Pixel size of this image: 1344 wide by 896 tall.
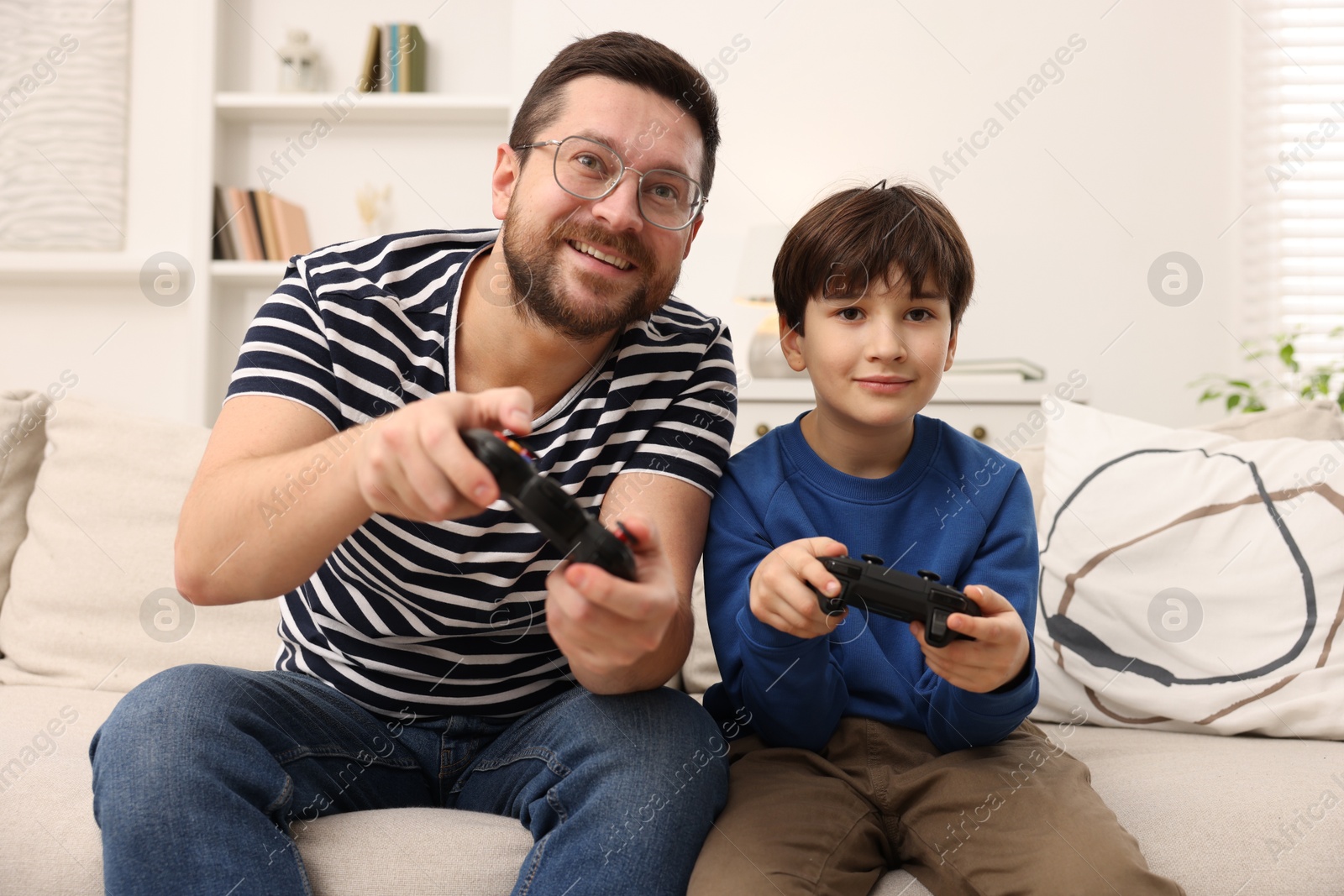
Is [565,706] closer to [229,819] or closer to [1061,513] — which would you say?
[229,819]

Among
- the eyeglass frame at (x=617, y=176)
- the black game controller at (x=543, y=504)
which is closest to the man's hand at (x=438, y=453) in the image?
the black game controller at (x=543, y=504)

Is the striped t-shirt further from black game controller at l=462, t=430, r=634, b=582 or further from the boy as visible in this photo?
black game controller at l=462, t=430, r=634, b=582

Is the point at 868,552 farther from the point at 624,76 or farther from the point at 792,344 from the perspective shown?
the point at 624,76

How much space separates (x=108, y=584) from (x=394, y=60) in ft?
6.58

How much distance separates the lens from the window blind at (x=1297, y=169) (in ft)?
8.81

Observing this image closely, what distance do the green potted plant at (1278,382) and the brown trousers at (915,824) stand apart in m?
1.83

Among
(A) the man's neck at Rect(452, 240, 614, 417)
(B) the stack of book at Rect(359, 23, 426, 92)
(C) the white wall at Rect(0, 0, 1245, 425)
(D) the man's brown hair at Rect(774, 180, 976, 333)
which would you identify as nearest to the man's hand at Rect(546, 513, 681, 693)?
(A) the man's neck at Rect(452, 240, 614, 417)

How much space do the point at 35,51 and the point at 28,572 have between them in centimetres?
210

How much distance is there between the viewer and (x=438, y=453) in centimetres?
67

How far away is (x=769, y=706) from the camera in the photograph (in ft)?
3.32

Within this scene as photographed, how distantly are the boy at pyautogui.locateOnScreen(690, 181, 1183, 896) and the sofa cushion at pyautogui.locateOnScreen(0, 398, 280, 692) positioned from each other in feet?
2.59

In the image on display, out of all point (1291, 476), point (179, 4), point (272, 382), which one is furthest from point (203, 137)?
point (1291, 476)

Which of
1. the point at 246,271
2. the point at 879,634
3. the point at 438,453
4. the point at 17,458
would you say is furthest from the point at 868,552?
the point at 246,271

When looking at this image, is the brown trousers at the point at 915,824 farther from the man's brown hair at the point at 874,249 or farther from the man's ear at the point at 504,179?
the man's ear at the point at 504,179
